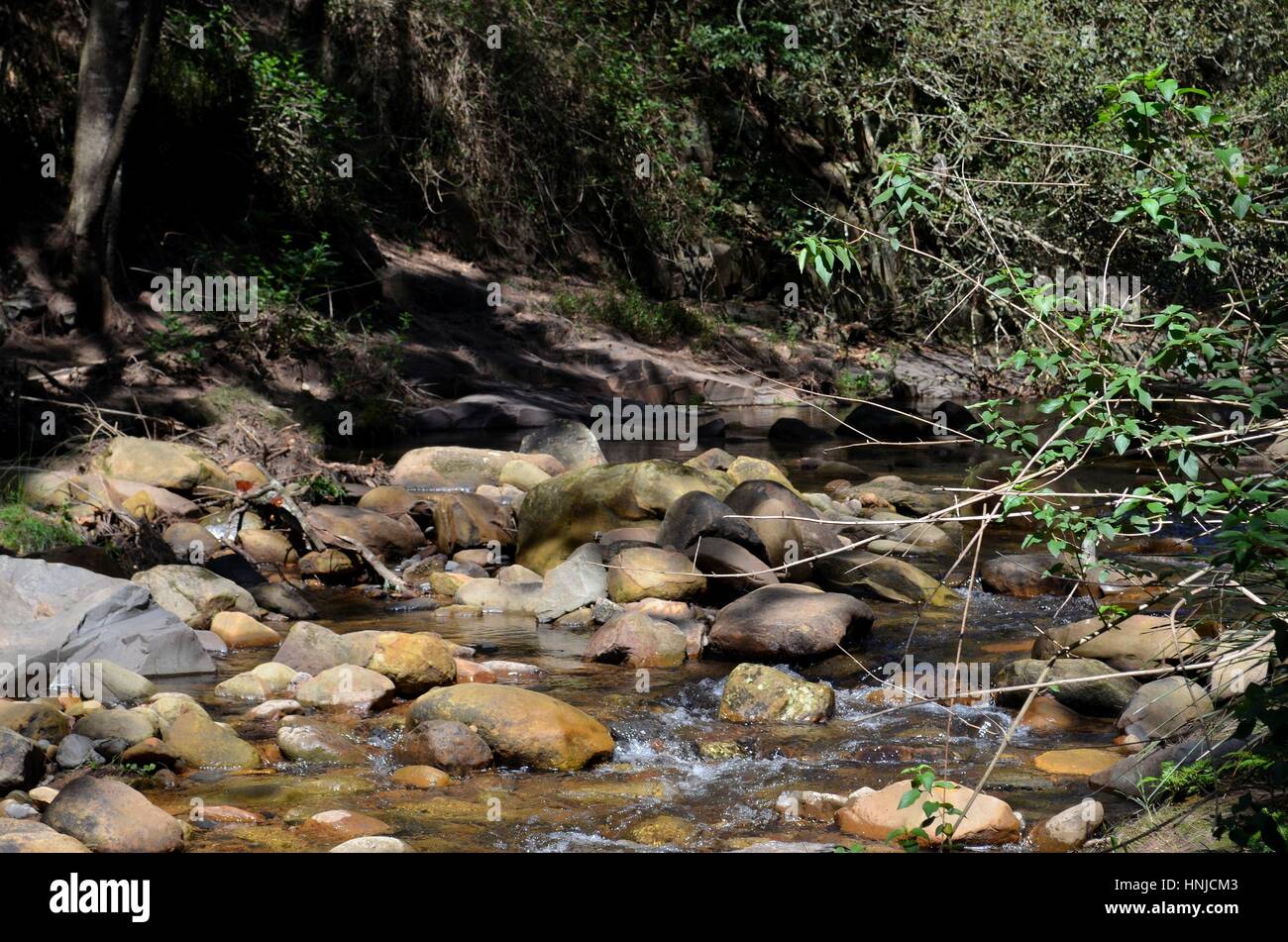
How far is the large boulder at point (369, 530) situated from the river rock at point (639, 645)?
2558 millimetres

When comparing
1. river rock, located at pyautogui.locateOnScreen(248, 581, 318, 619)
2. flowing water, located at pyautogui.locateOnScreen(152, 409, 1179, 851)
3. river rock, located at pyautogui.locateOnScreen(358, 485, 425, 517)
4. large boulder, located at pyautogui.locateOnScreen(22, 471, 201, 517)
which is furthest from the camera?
river rock, located at pyautogui.locateOnScreen(358, 485, 425, 517)

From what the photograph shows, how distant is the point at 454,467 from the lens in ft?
35.5

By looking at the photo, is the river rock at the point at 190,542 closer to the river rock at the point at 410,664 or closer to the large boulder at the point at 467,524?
the large boulder at the point at 467,524

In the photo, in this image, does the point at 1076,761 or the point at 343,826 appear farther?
the point at 1076,761

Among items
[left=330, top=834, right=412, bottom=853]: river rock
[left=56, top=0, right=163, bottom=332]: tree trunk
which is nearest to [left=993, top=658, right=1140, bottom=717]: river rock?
[left=330, top=834, right=412, bottom=853]: river rock

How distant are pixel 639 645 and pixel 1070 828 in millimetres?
2850

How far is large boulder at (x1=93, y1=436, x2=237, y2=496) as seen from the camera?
9.27 m

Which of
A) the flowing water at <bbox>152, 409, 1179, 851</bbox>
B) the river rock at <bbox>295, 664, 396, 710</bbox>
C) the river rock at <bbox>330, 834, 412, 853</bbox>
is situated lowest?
the flowing water at <bbox>152, 409, 1179, 851</bbox>

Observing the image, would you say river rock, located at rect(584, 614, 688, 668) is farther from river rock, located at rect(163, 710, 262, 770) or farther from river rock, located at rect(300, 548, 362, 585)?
river rock, located at rect(300, 548, 362, 585)

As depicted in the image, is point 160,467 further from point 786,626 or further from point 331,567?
point 786,626

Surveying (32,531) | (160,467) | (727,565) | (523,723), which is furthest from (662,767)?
(160,467)

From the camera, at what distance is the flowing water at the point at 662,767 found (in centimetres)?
438

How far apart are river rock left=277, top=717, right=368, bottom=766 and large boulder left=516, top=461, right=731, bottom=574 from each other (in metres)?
3.47
